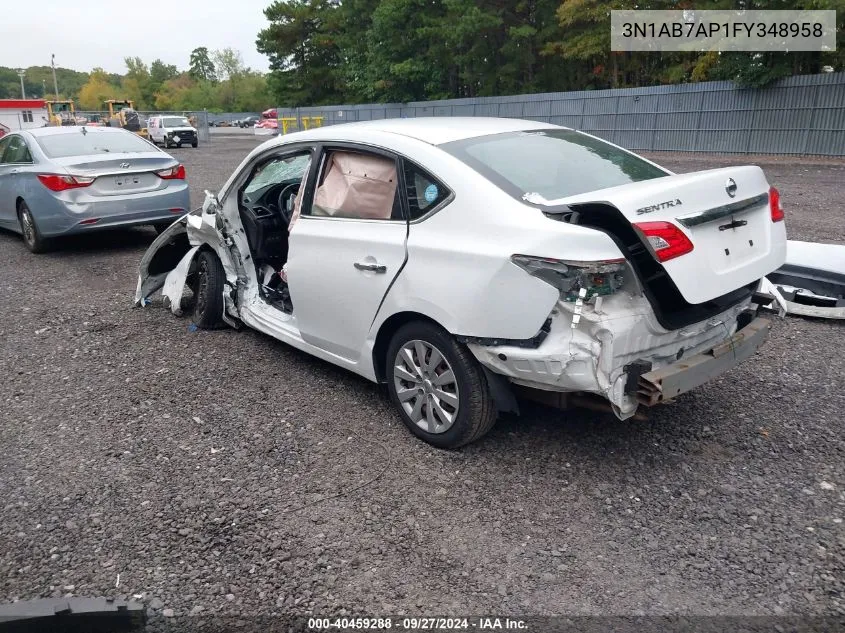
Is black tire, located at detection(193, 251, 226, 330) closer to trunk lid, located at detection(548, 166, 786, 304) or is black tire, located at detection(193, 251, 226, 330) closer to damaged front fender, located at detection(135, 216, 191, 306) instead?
damaged front fender, located at detection(135, 216, 191, 306)

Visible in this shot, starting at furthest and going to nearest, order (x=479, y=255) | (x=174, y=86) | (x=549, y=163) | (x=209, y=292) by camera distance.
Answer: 1. (x=174, y=86)
2. (x=209, y=292)
3. (x=549, y=163)
4. (x=479, y=255)

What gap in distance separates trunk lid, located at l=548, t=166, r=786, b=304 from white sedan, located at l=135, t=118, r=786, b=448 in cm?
1

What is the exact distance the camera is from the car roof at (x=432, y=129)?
4.03 metres

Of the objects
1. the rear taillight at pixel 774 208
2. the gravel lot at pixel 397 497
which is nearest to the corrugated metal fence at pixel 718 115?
the gravel lot at pixel 397 497

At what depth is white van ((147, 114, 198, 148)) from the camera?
3631 cm

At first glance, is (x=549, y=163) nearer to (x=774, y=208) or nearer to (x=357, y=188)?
(x=357, y=188)

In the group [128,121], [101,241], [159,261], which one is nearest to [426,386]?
[159,261]

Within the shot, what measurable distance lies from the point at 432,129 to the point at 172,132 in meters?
35.5

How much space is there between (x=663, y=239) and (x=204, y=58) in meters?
138

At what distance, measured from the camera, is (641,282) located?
10.4 feet

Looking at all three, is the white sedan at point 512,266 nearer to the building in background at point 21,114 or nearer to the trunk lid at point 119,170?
the trunk lid at point 119,170

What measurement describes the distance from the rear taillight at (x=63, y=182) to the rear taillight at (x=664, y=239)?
24.1 ft

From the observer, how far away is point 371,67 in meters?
44.6

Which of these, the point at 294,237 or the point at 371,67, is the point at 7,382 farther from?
the point at 371,67
